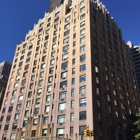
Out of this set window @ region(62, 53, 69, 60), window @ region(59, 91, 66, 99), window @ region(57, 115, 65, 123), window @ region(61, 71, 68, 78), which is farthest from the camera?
window @ region(62, 53, 69, 60)

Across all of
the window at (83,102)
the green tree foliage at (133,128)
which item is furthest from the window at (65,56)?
the green tree foliage at (133,128)

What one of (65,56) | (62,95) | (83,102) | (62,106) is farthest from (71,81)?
(65,56)

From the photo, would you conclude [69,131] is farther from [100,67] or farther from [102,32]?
[102,32]

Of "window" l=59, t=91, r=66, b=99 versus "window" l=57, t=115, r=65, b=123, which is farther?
"window" l=59, t=91, r=66, b=99

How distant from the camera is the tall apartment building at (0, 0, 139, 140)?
46094 mm

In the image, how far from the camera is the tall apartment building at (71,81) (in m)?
46.1

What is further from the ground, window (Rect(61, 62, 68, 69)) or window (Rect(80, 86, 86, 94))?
window (Rect(61, 62, 68, 69))

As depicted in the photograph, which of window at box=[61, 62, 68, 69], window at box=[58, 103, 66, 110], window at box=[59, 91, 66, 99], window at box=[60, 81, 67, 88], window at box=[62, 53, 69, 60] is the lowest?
window at box=[58, 103, 66, 110]

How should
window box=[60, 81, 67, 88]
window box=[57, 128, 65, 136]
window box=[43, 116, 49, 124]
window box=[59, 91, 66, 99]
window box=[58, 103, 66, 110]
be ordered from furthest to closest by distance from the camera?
window box=[60, 81, 67, 88] → window box=[59, 91, 66, 99] → window box=[43, 116, 49, 124] → window box=[58, 103, 66, 110] → window box=[57, 128, 65, 136]

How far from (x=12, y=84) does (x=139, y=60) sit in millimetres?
78472

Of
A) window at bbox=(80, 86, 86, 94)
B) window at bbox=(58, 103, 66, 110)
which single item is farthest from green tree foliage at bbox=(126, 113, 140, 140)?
window at bbox=(58, 103, 66, 110)

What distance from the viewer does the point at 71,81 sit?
5231cm

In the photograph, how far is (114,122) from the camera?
48.1 meters

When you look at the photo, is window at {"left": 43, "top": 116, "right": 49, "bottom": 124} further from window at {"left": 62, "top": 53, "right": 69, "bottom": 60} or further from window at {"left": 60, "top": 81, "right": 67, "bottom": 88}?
window at {"left": 62, "top": 53, "right": 69, "bottom": 60}
